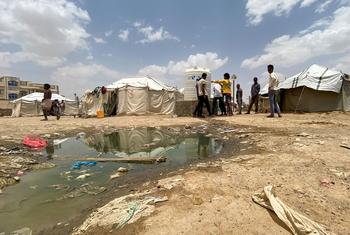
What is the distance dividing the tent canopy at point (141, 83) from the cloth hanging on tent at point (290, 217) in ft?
54.4

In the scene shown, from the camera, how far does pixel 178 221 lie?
230 centimetres

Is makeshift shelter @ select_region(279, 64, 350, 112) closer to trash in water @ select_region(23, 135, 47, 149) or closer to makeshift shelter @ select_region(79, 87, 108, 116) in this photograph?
makeshift shelter @ select_region(79, 87, 108, 116)

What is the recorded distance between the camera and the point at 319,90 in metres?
13.4

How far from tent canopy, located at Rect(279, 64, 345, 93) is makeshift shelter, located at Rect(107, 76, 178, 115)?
7760 millimetres

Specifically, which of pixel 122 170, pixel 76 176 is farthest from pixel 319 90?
pixel 76 176

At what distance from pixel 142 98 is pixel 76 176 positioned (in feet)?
47.1

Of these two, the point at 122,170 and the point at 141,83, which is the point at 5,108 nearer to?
the point at 141,83

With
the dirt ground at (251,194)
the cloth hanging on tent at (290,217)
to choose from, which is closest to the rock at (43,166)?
the dirt ground at (251,194)

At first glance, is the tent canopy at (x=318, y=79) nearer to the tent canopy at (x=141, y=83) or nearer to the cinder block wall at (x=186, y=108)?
the cinder block wall at (x=186, y=108)

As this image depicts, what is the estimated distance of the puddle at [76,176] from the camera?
298 cm

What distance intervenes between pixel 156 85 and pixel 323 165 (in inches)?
661

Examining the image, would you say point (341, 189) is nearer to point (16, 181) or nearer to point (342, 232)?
point (342, 232)

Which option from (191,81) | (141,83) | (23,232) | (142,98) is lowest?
(23,232)

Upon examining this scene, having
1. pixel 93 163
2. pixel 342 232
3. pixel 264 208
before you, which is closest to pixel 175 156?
pixel 93 163
